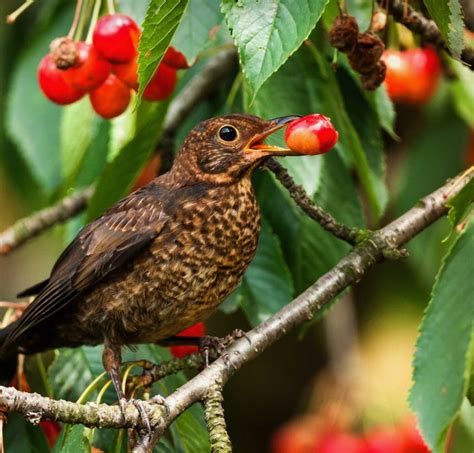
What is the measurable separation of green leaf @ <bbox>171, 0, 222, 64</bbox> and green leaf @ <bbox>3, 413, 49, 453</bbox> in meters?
1.24

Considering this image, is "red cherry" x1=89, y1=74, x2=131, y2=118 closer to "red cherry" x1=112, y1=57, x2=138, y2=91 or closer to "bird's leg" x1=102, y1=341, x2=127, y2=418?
"red cherry" x1=112, y1=57, x2=138, y2=91

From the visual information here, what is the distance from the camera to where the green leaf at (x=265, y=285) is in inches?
149

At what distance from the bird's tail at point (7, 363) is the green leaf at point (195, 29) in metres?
1.11

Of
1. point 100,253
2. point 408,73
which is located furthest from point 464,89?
point 100,253

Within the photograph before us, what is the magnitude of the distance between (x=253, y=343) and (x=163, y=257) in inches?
18.9

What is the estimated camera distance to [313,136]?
2775 mm

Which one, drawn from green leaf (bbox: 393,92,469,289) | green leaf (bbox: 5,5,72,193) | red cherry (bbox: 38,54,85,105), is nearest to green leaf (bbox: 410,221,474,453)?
red cherry (bbox: 38,54,85,105)

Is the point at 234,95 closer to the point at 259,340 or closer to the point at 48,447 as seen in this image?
the point at 259,340

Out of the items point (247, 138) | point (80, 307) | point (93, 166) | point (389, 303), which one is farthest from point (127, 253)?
point (389, 303)

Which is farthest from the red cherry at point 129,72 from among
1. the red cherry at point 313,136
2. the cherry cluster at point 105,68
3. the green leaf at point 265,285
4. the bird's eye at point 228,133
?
the green leaf at point 265,285

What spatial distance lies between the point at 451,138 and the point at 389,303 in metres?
1.04

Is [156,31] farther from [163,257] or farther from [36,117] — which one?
[36,117]

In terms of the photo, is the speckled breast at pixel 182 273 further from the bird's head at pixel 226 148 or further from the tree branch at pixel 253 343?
the tree branch at pixel 253 343

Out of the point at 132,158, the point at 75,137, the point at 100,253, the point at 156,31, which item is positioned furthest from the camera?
the point at 75,137
